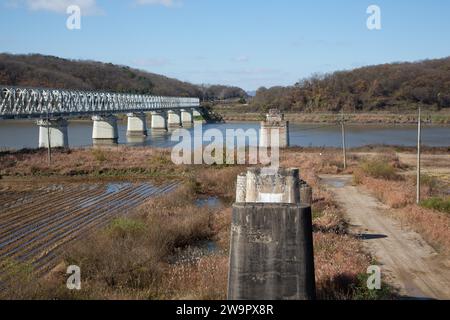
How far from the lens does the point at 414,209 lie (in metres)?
17.5

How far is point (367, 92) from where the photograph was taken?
126 meters

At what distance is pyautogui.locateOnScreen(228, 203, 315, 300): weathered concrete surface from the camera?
7.30 m

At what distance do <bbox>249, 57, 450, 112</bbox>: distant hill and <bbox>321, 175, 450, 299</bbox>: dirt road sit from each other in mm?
98231

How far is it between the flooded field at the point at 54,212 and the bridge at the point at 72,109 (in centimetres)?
914

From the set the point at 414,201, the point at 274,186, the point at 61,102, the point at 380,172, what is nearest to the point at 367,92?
the point at 61,102

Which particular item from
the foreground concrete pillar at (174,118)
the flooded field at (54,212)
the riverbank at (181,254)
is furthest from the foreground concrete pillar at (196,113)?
the riverbank at (181,254)

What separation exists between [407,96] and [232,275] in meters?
122

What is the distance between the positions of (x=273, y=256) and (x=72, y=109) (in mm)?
58998

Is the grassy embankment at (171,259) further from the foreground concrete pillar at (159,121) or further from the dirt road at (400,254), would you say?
the foreground concrete pillar at (159,121)

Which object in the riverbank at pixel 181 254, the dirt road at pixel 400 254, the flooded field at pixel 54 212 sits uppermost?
the riverbank at pixel 181 254

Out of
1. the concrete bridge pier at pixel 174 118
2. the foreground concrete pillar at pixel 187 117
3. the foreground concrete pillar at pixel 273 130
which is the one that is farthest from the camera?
the foreground concrete pillar at pixel 187 117

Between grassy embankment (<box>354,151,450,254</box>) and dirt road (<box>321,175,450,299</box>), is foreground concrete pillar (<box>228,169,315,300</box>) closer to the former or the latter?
dirt road (<box>321,175,450,299</box>)

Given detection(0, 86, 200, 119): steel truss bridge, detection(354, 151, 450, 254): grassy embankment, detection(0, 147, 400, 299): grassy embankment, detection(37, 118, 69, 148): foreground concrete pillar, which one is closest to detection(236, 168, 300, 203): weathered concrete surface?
detection(0, 147, 400, 299): grassy embankment

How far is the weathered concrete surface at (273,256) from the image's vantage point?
24.0 ft
